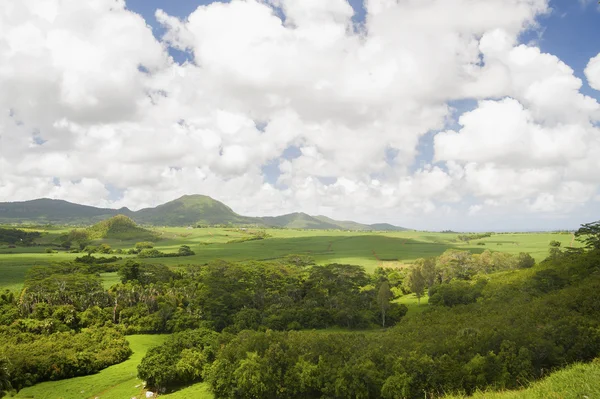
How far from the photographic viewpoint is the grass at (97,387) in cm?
6012

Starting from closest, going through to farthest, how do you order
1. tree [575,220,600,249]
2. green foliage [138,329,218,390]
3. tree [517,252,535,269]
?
1. green foliage [138,329,218,390]
2. tree [575,220,600,249]
3. tree [517,252,535,269]

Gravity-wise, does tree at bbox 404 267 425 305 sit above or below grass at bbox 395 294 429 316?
above

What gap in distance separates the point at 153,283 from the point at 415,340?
102 meters

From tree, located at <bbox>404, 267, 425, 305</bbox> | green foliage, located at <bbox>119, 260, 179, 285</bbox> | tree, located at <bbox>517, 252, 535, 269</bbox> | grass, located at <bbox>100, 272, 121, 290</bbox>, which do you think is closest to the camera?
tree, located at <bbox>404, 267, 425, 305</bbox>

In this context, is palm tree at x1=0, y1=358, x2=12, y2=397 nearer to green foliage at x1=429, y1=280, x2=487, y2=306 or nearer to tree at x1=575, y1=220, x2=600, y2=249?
green foliage at x1=429, y1=280, x2=487, y2=306

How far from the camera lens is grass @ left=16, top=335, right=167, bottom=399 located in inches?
2367

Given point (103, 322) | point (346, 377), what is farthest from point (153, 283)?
point (346, 377)

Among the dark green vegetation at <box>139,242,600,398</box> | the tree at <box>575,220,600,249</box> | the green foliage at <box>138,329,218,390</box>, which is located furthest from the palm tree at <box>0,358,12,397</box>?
the tree at <box>575,220,600,249</box>

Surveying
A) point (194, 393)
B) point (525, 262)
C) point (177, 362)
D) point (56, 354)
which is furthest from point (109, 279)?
point (525, 262)

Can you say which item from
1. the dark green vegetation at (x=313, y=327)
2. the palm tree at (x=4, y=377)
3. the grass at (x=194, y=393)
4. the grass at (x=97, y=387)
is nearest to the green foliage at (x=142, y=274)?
the dark green vegetation at (x=313, y=327)

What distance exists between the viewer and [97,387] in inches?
2469

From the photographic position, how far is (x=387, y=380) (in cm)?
4203

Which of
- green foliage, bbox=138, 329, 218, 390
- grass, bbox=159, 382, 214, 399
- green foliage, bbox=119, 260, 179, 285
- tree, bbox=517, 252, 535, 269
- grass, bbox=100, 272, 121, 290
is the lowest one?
grass, bbox=159, 382, 214, 399

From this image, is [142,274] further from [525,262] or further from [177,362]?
[525,262]
